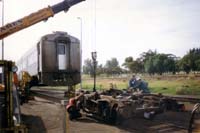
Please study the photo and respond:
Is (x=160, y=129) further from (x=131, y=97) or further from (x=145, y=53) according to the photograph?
(x=145, y=53)

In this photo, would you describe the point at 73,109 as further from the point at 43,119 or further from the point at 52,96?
the point at 52,96

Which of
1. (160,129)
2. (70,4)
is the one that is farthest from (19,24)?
(160,129)

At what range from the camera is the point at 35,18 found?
1556 cm

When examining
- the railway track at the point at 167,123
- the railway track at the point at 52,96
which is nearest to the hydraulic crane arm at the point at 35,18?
the railway track at the point at 167,123

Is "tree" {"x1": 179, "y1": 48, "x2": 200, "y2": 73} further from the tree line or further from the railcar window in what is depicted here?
the railcar window

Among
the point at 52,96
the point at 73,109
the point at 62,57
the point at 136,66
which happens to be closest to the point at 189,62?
the point at 136,66

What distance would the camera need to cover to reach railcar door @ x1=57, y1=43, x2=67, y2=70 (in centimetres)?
1997

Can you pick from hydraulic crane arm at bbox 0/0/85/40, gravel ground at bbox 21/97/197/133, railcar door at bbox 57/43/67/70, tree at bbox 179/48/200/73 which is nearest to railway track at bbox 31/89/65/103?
railcar door at bbox 57/43/67/70

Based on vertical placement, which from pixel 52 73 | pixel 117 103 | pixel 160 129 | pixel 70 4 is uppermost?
pixel 70 4

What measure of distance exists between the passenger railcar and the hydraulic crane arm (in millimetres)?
4143

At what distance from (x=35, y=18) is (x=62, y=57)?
191 inches

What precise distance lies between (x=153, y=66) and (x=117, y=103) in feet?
186

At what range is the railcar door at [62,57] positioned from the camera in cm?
1997

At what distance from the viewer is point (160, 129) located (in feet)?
43.1
